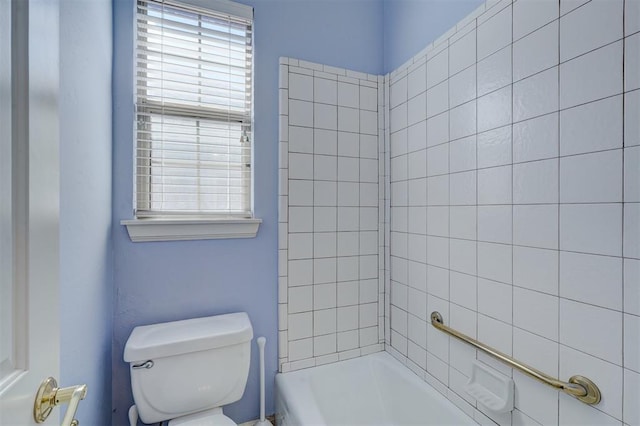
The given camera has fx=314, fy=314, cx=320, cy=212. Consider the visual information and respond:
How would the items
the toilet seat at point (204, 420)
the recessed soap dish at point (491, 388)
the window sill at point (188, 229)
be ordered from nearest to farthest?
the recessed soap dish at point (491, 388)
the toilet seat at point (204, 420)
the window sill at point (188, 229)

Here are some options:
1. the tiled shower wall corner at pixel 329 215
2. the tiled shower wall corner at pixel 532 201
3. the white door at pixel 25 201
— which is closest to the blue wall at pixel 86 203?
the white door at pixel 25 201

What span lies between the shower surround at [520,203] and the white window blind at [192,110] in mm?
238

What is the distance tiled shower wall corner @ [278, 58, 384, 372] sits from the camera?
164 cm

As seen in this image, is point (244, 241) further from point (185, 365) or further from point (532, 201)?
point (532, 201)

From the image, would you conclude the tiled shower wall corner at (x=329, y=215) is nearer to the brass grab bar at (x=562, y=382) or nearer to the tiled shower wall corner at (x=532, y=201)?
the tiled shower wall corner at (x=532, y=201)

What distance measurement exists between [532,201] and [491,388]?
0.73m

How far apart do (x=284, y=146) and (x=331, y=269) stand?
2.32 feet

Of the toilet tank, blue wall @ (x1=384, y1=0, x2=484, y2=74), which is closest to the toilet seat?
the toilet tank

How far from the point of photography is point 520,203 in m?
1.11

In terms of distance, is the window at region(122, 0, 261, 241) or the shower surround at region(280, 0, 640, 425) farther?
the window at region(122, 0, 261, 241)

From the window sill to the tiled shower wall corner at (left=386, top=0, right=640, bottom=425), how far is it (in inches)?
33.9

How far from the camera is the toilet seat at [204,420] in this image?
4.12ft

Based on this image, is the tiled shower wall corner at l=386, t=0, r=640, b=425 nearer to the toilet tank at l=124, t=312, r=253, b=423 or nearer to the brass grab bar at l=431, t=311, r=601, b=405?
the brass grab bar at l=431, t=311, r=601, b=405

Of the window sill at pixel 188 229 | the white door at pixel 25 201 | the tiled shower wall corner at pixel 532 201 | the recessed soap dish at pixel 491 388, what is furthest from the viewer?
the window sill at pixel 188 229
